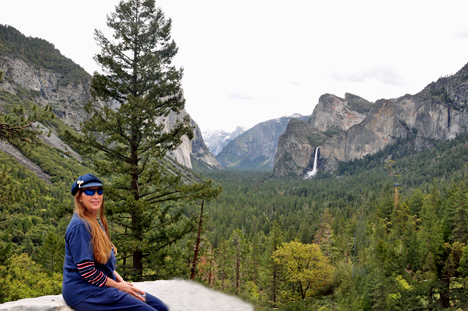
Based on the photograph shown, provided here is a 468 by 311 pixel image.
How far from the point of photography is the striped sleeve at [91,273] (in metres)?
3.72

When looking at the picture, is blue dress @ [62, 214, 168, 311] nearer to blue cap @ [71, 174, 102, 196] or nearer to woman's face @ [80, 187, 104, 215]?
woman's face @ [80, 187, 104, 215]

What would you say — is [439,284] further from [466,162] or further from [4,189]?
[466,162]

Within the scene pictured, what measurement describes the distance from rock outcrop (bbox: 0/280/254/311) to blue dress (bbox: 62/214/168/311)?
0.88 meters

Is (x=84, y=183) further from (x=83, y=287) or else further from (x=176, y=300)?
(x=176, y=300)

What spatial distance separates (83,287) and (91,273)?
288mm

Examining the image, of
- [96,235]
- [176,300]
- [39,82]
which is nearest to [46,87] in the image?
[39,82]

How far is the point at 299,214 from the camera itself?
80.9 metres

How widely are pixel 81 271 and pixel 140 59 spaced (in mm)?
10507

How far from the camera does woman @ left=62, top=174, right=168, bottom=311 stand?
374 cm

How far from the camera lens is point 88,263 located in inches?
147

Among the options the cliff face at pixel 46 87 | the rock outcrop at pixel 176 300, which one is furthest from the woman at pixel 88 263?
the cliff face at pixel 46 87

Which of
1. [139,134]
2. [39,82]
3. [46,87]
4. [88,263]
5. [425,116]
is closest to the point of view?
[88,263]

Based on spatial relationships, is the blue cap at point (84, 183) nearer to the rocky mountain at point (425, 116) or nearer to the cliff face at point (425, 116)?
the cliff face at point (425, 116)

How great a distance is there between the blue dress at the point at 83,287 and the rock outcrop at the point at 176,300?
0.88 m
